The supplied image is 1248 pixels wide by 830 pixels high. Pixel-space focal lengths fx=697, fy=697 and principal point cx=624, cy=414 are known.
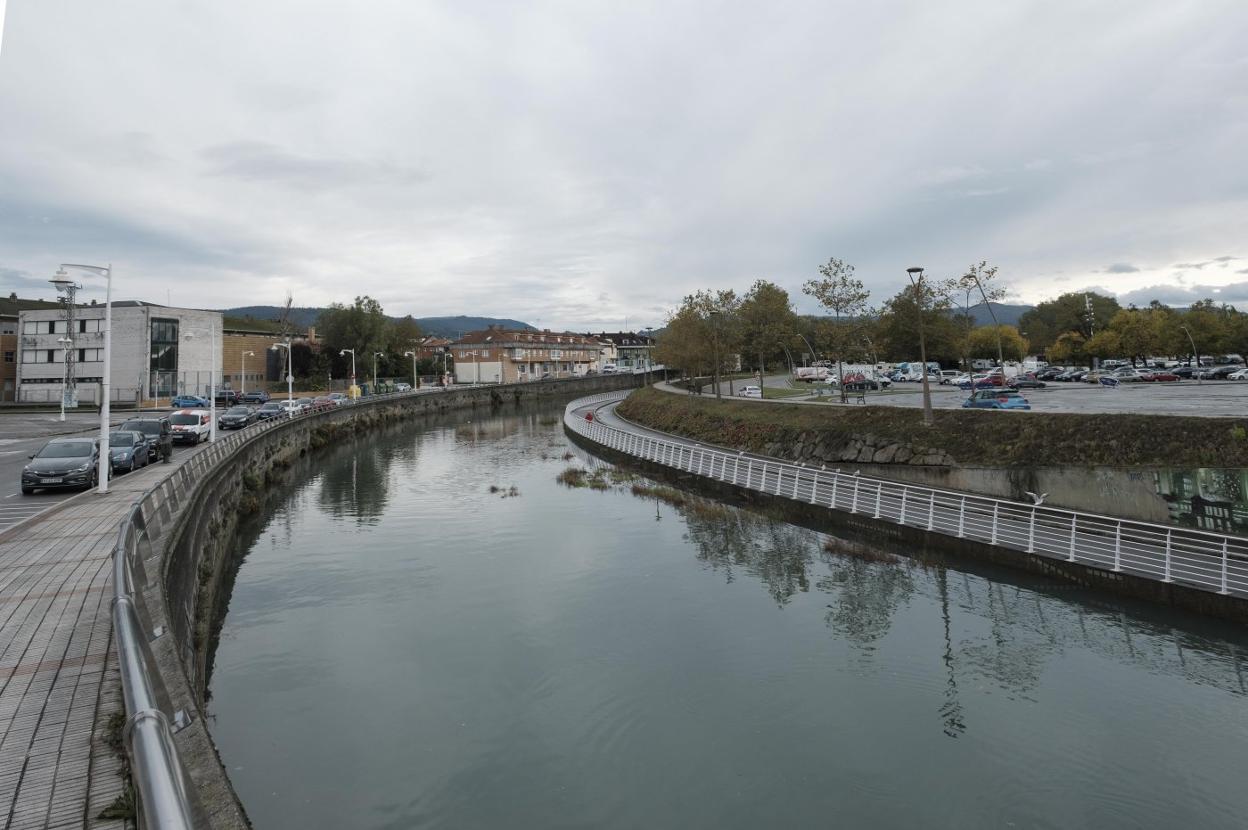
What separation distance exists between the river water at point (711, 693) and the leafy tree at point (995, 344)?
3756 inches

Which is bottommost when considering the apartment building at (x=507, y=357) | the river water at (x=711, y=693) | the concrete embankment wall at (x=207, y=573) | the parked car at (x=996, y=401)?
the river water at (x=711, y=693)

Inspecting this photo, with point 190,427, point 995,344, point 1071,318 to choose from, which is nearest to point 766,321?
point 995,344

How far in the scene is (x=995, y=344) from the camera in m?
105

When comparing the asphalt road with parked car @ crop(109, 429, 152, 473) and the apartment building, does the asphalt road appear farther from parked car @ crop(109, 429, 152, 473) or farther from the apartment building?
the apartment building

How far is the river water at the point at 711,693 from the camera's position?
10.4 metres

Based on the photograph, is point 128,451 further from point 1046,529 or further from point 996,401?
point 996,401

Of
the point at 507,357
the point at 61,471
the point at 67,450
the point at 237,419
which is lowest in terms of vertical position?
the point at 61,471

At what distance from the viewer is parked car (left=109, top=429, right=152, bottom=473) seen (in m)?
26.9

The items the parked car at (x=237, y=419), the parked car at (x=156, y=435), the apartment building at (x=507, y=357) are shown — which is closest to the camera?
the parked car at (x=156, y=435)

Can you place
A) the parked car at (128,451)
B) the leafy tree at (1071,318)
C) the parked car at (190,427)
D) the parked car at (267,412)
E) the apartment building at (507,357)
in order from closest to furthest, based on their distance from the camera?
the parked car at (128,451) < the parked car at (190,427) < the parked car at (267,412) < the leafy tree at (1071,318) < the apartment building at (507,357)

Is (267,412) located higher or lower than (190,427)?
higher

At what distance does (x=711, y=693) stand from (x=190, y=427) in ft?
122

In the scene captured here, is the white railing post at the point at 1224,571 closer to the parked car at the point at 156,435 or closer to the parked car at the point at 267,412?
the parked car at the point at 156,435

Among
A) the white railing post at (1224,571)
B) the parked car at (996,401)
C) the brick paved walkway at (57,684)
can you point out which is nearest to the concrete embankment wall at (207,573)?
the brick paved walkway at (57,684)
